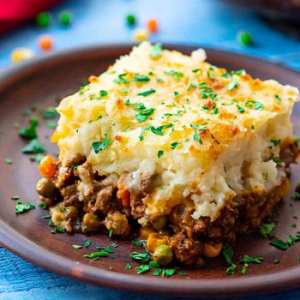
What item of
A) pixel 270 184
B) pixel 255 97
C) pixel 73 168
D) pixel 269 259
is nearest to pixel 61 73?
pixel 73 168

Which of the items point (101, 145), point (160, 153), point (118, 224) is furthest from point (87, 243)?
point (160, 153)

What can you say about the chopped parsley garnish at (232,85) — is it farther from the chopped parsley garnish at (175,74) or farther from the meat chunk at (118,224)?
the meat chunk at (118,224)

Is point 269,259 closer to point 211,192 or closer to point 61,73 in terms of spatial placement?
point 211,192

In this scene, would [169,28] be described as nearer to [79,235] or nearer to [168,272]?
[79,235]

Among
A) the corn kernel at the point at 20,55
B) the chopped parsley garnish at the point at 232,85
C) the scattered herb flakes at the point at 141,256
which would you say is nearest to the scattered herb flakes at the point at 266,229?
the scattered herb flakes at the point at 141,256

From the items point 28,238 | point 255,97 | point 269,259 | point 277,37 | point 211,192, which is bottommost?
point 269,259
